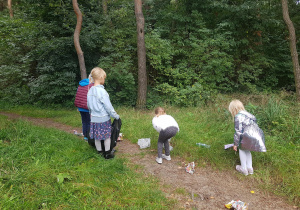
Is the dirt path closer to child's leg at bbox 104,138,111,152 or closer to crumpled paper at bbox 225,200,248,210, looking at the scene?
crumpled paper at bbox 225,200,248,210

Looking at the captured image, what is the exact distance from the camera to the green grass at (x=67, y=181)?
8.43 ft

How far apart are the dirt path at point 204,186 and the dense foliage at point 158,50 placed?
18.5 feet

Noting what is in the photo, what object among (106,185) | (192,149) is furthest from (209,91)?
(106,185)

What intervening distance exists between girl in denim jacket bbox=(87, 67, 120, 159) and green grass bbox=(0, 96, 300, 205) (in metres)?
1.58

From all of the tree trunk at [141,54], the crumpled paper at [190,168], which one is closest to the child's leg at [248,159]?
the crumpled paper at [190,168]

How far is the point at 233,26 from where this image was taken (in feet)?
35.3

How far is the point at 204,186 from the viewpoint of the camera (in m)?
3.36

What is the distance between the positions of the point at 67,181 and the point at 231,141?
12.4 ft

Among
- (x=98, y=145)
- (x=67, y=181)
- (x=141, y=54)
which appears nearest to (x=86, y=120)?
(x=98, y=145)

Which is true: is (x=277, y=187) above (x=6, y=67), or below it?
below

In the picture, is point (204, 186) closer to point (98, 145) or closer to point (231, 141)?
point (231, 141)

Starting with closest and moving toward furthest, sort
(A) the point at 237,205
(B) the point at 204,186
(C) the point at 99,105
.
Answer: (A) the point at 237,205 → (B) the point at 204,186 → (C) the point at 99,105

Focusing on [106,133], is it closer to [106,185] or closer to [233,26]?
[106,185]

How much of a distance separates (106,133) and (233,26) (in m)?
10.2
